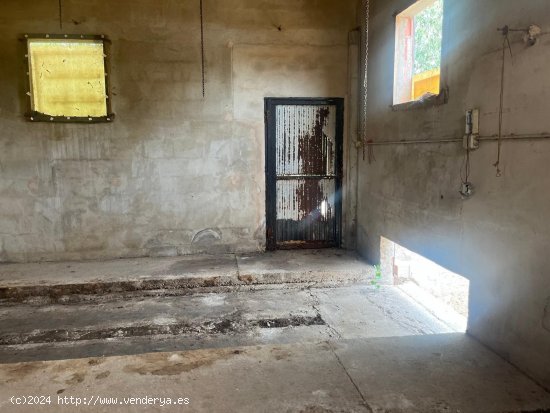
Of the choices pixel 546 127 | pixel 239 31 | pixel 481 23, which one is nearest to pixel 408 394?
pixel 546 127

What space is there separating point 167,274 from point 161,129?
6.59 feet

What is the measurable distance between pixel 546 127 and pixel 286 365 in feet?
7.43

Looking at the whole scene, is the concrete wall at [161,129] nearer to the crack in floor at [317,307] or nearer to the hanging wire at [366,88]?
the hanging wire at [366,88]

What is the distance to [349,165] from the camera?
6547 mm

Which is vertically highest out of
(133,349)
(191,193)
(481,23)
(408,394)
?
(481,23)

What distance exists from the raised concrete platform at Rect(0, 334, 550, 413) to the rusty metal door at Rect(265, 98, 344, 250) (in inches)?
130

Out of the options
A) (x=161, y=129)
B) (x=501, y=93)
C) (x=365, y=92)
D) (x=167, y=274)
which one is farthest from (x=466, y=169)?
(x=161, y=129)

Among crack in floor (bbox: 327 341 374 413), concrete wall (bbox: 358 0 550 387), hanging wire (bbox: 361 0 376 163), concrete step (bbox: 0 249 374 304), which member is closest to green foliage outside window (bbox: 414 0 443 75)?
concrete wall (bbox: 358 0 550 387)

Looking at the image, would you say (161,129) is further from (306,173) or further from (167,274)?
(306,173)

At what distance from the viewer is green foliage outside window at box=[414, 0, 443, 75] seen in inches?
178

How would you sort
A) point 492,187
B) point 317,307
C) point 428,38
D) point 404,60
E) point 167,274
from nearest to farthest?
point 492,187
point 428,38
point 317,307
point 404,60
point 167,274

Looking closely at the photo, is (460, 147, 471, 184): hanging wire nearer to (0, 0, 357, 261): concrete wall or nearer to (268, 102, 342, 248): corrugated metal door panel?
(268, 102, 342, 248): corrugated metal door panel

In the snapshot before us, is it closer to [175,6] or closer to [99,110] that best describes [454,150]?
[175,6]

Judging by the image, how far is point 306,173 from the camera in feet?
21.4
